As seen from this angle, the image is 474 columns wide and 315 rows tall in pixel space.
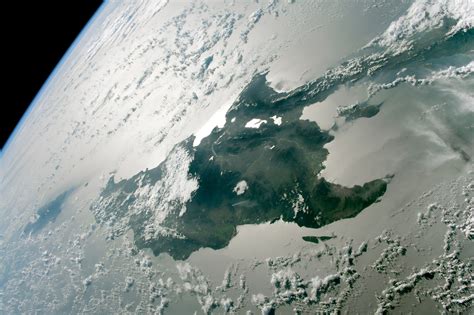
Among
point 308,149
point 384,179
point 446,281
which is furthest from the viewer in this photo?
point 308,149

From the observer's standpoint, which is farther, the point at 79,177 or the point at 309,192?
the point at 79,177

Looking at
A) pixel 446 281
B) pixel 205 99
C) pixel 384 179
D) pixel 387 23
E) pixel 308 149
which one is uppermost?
pixel 205 99

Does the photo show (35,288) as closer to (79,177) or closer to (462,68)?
(79,177)

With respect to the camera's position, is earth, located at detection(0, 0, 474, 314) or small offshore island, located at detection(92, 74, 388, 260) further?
small offshore island, located at detection(92, 74, 388, 260)

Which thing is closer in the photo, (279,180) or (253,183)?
(279,180)

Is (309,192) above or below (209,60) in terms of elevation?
below

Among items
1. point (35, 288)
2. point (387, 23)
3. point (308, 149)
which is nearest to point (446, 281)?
point (308, 149)

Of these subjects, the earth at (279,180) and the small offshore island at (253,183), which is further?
the small offshore island at (253,183)

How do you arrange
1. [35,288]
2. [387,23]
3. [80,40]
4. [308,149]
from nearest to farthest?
[308,149], [387,23], [35,288], [80,40]
